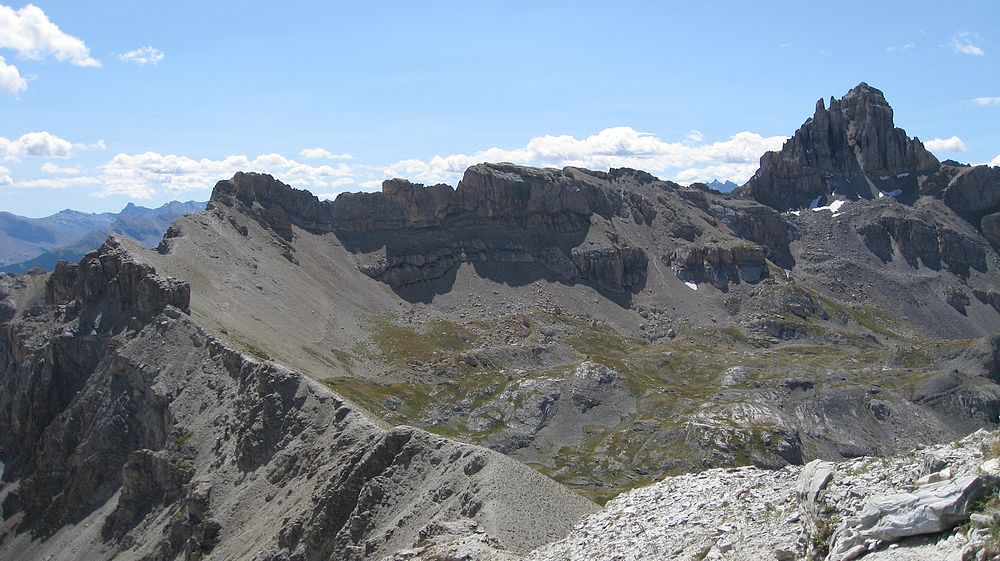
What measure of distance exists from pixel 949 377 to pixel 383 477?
493 feet

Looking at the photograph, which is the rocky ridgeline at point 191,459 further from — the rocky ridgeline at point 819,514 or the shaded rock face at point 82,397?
the rocky ridgeline at point 819,514

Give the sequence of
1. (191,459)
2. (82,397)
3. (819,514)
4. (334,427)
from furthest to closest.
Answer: (82,397), (191,459), (334,427), (819,514)

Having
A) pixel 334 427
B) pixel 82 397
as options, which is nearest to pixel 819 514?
pixel 334 427

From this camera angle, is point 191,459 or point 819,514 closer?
point 819,514

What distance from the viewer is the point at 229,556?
76375mm

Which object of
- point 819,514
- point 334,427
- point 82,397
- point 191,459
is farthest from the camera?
point 82,397

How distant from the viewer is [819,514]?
30250mm

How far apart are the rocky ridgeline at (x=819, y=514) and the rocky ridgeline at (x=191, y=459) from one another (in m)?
10.9

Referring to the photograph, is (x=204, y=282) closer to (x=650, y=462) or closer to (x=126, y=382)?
(x=126, y=382)

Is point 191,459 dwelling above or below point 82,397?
below

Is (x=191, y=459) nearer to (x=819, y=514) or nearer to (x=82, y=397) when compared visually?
(x=82, y=397)

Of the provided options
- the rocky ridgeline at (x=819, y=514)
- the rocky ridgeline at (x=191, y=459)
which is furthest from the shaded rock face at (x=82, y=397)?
the rocky ridgeline at (x=819, y=514)

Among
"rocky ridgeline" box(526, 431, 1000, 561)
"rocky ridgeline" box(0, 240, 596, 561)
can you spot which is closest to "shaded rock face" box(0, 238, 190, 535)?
"rocky ridgeline" box(0, 240, 596, 561)

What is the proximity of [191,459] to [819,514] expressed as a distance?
273 ft
